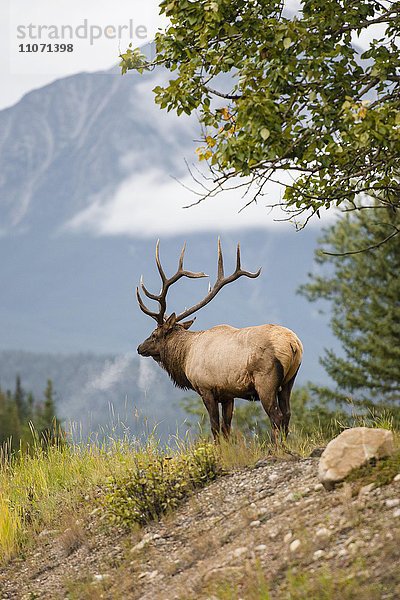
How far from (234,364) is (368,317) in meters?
20.7

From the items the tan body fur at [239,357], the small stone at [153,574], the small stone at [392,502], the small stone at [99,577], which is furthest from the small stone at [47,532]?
the small stone at [392,502]

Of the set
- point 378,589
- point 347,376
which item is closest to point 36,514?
point 378,589

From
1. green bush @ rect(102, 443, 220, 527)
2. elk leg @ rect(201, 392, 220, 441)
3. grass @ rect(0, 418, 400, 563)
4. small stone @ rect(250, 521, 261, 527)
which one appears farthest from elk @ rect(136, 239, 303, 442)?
small stone @ rect(250, 521, 261, 527)

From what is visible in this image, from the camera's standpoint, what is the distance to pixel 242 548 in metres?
6.59

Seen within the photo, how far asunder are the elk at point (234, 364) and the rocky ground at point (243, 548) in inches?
51.1

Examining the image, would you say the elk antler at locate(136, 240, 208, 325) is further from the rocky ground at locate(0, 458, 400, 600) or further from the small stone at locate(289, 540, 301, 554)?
the small stone at locate(289, 540, 301, 554)

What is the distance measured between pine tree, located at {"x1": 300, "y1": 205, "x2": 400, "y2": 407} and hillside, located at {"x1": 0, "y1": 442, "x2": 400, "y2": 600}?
20183 mm

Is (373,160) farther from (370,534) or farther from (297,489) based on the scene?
(370,534)

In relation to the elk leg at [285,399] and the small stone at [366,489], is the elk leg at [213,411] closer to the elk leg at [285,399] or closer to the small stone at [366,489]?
the elk leg at [285,399]

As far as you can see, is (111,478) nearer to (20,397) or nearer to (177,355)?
(177,355)

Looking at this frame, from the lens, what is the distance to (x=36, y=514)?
31.4ft

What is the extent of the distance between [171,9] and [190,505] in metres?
5.04

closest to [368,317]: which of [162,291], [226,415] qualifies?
[162,291]

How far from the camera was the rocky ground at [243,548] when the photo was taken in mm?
5742
